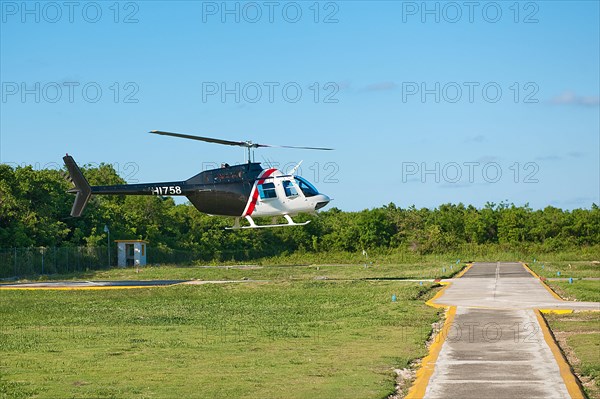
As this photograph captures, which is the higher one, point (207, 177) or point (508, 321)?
point (207, 177)

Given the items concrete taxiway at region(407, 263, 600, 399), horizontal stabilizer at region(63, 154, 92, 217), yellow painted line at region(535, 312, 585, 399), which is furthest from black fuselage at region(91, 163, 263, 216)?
yellow painted line at region(535, 312, 585, 399)

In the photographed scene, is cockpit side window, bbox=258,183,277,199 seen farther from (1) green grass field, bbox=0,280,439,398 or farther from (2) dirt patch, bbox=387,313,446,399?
(2) dirt patch, bbox=387,313,446,399

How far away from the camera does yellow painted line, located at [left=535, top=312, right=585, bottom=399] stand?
11.7 m

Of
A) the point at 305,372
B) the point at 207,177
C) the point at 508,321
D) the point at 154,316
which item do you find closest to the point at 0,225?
the point at 207,177

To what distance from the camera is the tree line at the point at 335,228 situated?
72438 millimetres

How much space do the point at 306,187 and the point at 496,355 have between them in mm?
22293

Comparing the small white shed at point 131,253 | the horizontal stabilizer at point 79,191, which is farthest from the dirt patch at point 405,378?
the small white shed at point 131,253

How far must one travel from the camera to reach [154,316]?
80.2 feet

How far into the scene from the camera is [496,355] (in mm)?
15070

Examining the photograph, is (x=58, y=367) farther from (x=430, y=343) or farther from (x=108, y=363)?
(x=430, y=343)

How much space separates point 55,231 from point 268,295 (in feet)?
107

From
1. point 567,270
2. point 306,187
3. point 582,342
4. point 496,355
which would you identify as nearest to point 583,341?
point 582,342

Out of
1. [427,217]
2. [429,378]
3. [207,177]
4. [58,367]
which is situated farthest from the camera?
[427,217]

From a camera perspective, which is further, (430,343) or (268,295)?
(268,295)
